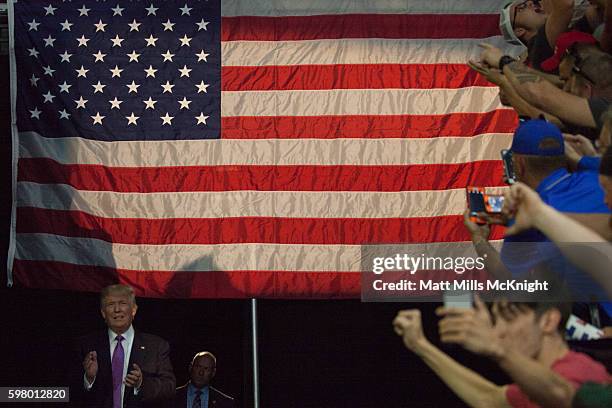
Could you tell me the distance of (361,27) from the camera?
5.60 meters

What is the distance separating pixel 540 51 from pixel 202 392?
9.81 ft

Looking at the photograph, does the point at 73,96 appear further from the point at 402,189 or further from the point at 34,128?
the point at 402,189

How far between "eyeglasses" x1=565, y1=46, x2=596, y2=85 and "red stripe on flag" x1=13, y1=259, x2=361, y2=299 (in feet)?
8.23

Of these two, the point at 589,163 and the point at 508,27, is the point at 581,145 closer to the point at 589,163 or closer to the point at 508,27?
the point at 589,163

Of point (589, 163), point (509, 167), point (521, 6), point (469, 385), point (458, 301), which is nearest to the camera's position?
point (458, 301)

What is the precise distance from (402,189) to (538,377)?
363 centimetres

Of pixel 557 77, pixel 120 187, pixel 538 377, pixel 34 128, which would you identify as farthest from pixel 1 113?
pixel 538 377

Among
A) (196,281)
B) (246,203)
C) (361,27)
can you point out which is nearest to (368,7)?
(361,27)

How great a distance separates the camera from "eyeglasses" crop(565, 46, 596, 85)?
3100 mm

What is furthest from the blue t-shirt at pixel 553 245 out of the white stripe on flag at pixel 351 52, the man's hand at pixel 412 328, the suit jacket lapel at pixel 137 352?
the white stripe on flag at pixel 351 52

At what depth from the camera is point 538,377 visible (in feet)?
6.21

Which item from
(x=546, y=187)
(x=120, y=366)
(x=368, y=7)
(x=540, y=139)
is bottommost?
(x=120, y=366)

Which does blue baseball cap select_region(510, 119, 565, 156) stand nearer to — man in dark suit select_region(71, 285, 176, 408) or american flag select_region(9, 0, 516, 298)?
american flag select_region(9, 0, 516, 298)

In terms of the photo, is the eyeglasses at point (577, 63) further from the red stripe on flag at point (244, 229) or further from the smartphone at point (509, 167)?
the red stripe on flag at point (244, 229)
